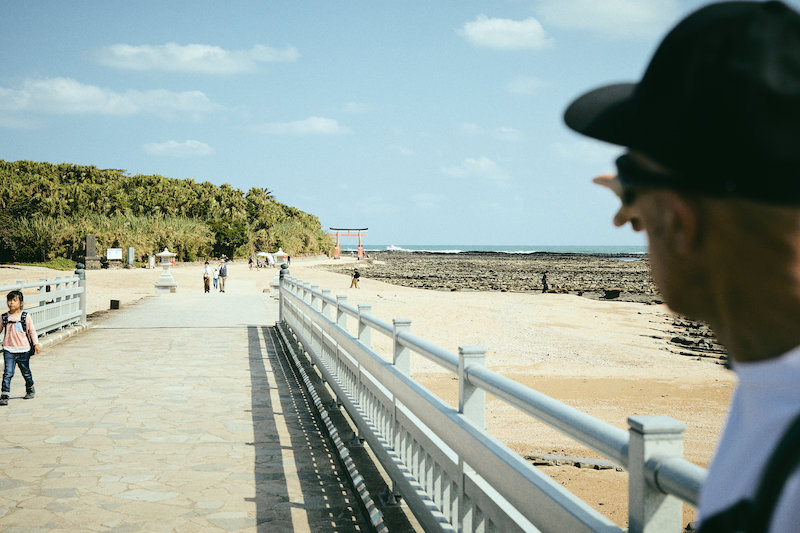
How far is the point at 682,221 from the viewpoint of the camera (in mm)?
905

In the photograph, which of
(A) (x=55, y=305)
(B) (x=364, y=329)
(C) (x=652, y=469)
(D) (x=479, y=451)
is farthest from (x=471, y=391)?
(A) (x=55, y=305)

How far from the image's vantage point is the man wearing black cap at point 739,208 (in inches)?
31.1

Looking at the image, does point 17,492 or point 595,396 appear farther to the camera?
point 595,396

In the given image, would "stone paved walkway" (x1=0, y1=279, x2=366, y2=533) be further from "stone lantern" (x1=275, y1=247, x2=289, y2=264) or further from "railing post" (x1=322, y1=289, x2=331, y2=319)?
"stone lantern" (x1=275, y1=247, x2=289, y2=264)

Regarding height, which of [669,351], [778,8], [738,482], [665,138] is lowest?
[669,351]

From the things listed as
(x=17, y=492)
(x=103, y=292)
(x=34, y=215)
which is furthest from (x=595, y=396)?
(x=34, y=215)

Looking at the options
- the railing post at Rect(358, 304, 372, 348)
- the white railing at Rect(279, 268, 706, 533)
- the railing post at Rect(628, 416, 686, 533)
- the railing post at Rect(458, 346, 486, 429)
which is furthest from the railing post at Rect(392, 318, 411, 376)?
the railing post at Rect(628, 416, 686, 533)

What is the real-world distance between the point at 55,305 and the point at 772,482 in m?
16.7

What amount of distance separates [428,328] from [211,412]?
13.1 meters

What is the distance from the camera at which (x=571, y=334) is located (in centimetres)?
2161

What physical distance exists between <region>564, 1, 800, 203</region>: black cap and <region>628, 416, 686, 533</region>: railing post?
1256 millimetres

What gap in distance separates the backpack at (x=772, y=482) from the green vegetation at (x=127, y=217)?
62.9 metres

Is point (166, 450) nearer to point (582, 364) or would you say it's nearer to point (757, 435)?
point (757, 435)

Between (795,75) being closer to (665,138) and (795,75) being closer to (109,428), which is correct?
(665,138)
